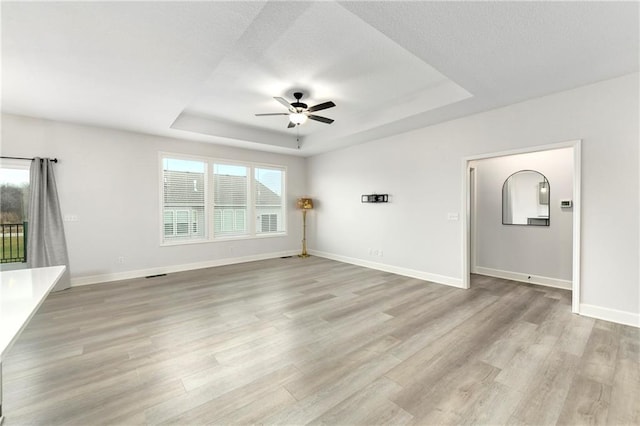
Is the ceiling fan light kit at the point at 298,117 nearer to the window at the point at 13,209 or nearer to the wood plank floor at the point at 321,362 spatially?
the wood plank floor at the point at 321,362

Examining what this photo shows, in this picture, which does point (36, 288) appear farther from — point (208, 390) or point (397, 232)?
point (397, 232)

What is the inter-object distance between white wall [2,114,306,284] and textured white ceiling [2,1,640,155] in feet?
1.39

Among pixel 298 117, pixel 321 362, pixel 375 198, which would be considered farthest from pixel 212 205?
pixel 321 362

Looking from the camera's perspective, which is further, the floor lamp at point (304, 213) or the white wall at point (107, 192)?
the floor lamp at point (304, 213)

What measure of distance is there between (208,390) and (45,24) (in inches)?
121

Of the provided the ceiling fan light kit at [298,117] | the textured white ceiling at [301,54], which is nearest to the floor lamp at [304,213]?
the textured white ceiling at [301,54]

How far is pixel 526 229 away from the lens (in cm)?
484

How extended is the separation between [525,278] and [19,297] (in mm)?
6228

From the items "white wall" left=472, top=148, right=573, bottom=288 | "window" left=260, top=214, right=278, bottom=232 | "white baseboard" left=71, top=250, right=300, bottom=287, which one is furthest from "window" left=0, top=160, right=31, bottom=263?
"white wall" left=472, top=148, right=573, bottom=288

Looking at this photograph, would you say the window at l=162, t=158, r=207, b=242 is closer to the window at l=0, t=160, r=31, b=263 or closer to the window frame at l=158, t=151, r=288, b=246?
the window frame at l=158, t=151, r=288, b=246

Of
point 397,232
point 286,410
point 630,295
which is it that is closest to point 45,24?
point 286,410

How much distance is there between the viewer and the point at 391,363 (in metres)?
2.31

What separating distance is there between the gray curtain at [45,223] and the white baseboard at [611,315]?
7428 millimetres

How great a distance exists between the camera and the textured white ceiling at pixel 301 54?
2055 millimetres
